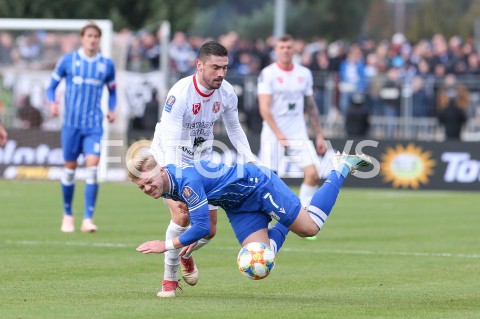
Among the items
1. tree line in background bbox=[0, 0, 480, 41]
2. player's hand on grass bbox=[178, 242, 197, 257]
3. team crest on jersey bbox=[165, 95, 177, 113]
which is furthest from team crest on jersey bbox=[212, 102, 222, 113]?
tree line in background bbox=[0, 0, 480, 41]

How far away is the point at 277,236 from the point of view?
982 cm

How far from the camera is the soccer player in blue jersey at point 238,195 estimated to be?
8875 mm

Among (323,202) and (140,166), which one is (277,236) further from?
(140,166)

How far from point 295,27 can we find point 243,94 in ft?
117

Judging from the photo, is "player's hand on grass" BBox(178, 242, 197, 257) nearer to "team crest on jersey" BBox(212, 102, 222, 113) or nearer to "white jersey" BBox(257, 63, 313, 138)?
"team crest on jersey" BBox(212, 102, 222, 113)

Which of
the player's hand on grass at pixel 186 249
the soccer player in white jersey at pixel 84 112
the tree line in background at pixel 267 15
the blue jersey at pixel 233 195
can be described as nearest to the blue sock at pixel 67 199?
the soccer player in white jersey at pixel 84 112

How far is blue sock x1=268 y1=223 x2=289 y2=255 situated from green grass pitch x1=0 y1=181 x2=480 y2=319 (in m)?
0.42

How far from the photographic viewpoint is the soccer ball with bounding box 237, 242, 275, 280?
9.16m

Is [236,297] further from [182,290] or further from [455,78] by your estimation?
[455,78]

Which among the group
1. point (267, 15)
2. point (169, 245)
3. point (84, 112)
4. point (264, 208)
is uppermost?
point (267, 15)

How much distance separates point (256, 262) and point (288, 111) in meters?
6.99

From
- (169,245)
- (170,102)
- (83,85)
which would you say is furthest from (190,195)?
(83,85)

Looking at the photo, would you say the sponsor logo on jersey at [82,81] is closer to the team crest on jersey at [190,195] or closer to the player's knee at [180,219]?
the player's knee at [180,219]

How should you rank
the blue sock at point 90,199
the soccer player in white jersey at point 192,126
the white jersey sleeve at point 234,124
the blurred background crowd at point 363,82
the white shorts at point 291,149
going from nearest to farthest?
the soccer player in white jersey at point 192,126, the white jersey sleeve at point 234,124, the blue sock at point 90,199, the white shorts at point 291,149, the blurred background crowd at point 363,82
